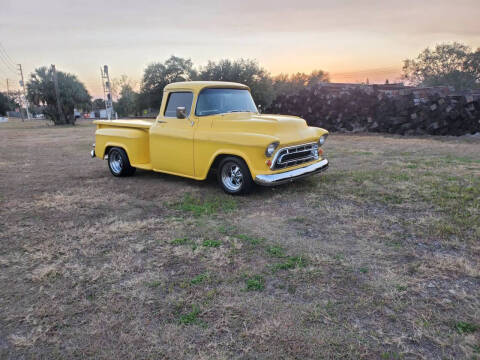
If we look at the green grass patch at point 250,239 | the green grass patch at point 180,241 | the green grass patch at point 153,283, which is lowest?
the green grass patch at point 153,283

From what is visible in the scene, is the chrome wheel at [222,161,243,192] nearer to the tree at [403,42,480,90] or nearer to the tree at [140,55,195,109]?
the tree at [140,55,195,109]

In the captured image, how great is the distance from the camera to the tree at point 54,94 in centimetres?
3156

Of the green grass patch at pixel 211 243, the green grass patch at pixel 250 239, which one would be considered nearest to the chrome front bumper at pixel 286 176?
the green grass patch at pixel 250 239

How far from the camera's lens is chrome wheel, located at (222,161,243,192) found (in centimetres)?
578

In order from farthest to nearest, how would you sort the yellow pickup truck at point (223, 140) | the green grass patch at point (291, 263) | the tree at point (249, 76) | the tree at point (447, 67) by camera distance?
1. the tree at point (447, 67)
2. the tree at point (249, 76)
3. the yellow pickup truck at point (223, 140)
4. the green grass patch at point (291, 263)

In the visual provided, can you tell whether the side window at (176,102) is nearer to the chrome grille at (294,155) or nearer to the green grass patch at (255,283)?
the chrome grille at (294,155)

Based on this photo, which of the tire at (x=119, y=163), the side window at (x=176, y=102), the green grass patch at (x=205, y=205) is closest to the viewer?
the green grass patch at (x=205, y=205)

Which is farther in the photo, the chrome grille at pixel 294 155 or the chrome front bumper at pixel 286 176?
the chrome grille at pixel 294 155

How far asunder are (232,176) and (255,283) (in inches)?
119

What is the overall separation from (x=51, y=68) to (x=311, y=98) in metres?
26.2

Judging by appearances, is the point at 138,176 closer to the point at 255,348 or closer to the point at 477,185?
the point at 255,348

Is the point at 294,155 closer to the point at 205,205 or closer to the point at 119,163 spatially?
the point at 205,205

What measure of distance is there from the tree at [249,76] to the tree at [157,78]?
9.82 feet

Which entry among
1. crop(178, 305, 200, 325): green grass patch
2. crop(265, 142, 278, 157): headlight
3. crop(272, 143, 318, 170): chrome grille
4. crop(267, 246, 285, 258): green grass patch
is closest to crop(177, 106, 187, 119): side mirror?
crop(265, 142, 278, 157): headlight
